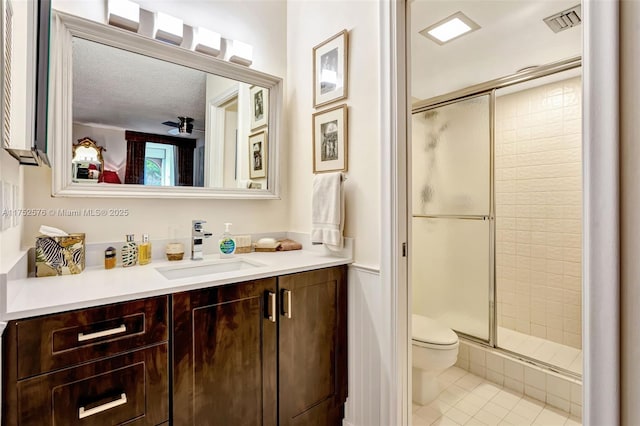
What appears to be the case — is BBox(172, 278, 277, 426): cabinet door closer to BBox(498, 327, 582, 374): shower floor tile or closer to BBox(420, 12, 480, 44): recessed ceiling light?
BBox(420, 12, 480, 44): recessed ceiling light

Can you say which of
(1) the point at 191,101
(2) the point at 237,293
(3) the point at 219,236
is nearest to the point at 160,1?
(1) the point at 191,101

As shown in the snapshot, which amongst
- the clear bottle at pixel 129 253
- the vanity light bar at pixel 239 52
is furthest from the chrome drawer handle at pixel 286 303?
the vanity light bar at pixel 239 52

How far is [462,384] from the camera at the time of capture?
2127mm

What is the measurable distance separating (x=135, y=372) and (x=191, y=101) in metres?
1.28

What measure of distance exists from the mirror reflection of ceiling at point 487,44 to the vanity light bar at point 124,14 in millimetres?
1297

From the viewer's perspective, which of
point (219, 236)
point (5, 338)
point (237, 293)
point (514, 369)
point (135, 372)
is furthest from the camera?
point (514, 369)

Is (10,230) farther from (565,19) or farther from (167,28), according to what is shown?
(565,19)

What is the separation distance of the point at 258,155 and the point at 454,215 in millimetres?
1572

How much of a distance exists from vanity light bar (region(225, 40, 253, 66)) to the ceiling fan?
1.44 ft

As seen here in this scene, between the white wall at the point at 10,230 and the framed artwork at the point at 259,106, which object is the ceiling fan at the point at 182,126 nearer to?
the framed artwork at the point at 259,106

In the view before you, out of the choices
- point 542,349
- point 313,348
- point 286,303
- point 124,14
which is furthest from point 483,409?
point 124,14

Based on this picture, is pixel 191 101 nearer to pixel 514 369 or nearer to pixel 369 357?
pixel 369 357

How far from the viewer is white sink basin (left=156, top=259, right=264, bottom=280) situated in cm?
146

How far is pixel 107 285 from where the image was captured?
1.09 metres
